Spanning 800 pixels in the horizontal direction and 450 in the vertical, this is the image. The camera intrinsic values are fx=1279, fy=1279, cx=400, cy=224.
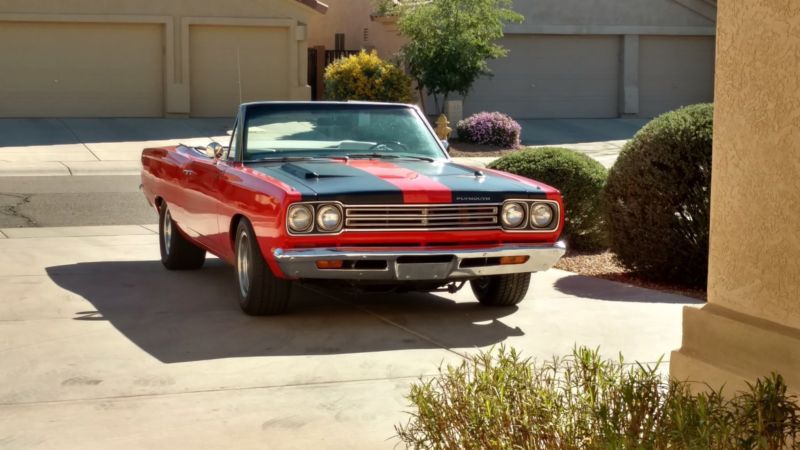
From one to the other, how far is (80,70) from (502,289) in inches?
849

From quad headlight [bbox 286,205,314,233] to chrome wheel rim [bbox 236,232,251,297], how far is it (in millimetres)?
707

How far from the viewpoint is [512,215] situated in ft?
27.8

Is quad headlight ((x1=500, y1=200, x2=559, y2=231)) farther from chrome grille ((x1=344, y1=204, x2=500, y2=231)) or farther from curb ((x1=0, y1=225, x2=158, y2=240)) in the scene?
curb ((x1=0, y1=225, x2=158, y2=240))

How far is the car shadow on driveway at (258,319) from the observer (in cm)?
783

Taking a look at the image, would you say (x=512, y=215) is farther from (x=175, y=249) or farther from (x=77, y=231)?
(x=77, y=231)

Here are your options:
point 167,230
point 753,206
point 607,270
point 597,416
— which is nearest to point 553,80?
point 607,270

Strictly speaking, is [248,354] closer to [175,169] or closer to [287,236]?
[287,236]

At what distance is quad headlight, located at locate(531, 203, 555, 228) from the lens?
855 cm

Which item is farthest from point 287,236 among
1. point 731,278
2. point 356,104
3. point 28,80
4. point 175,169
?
point 28,80

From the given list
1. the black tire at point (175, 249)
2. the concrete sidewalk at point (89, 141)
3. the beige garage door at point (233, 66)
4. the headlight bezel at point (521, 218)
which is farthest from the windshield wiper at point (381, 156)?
the beige garage door at point (233, 66)

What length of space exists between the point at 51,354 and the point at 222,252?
2.02 meters

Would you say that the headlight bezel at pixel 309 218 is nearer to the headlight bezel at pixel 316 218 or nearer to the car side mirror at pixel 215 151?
the headlight bezel at pixel 316 218

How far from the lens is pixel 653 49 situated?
111 feet

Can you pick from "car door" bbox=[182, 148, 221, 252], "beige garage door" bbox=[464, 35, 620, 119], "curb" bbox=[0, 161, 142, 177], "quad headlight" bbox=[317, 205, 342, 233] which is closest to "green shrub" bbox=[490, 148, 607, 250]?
"car door" bbox=[182, 148, 221, 252]
